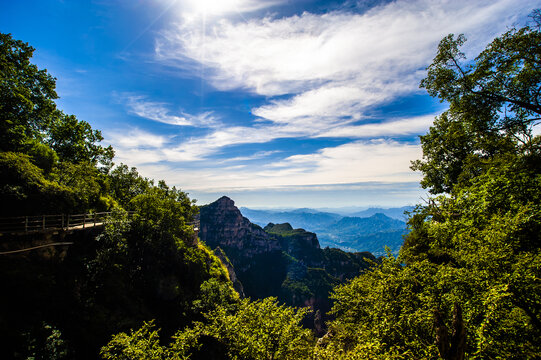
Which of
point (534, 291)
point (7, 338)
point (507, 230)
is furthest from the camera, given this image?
point (7, 338)

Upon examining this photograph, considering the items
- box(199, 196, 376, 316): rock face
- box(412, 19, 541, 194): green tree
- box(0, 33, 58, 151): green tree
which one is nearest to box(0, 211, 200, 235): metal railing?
box(0, 33, 58, 151): green tree

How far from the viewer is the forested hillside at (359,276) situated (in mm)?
9750

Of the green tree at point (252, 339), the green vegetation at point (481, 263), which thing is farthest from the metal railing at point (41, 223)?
the green vegetation at point (481, 263)

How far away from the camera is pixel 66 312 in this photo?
65.0ft

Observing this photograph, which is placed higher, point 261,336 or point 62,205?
point 62,205

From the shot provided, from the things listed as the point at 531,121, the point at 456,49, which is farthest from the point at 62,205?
the point at 531,121

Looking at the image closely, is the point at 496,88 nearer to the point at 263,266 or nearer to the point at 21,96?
the point at 21,96

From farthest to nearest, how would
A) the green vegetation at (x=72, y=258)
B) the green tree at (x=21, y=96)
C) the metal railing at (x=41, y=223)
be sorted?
the green tree at (x=21, y=96) → the metal railing at (x=41, y=223) → the green vegetation at (x=72, y=258)

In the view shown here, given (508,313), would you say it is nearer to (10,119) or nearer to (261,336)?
(261,336)

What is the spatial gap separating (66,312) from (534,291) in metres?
35.0

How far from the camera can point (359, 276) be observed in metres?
21.3

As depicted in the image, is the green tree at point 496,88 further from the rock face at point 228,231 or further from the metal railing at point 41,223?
the rock face at point 228,231

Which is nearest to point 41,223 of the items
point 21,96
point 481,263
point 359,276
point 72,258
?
point 72,258

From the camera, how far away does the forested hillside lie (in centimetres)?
975
